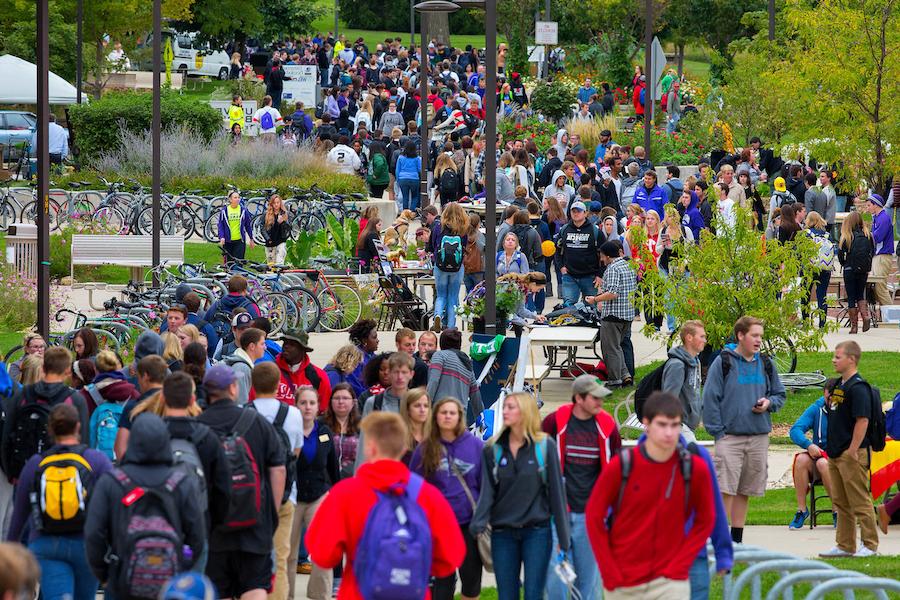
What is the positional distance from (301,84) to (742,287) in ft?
110

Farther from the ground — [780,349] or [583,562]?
[780,349]

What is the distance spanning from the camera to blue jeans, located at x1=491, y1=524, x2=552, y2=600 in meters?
9.16

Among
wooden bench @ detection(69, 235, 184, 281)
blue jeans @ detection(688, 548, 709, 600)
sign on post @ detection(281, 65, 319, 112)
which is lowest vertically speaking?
blue jeans @ detection(688, 548, 709, 600)

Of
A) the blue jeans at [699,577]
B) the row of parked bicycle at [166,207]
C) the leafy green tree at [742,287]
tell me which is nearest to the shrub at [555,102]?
the row of parked bicycle at [166,207]

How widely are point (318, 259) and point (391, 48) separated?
139ft

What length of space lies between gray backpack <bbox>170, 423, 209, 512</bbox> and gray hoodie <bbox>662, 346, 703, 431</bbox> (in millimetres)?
4384

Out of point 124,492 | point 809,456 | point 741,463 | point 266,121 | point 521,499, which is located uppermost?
point 266,121

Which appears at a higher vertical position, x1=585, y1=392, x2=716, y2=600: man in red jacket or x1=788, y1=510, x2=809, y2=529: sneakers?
x1=585, y1=392, x2=716, y2=600: man in red jacket

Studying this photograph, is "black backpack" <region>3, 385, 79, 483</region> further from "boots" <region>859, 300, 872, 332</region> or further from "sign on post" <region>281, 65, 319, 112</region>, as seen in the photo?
"sign on post" <region>281, 65, 319, 112</region>

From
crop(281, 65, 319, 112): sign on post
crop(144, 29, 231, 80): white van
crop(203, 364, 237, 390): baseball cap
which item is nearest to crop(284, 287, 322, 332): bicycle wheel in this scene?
crop(203, 364, 237, 390): baseball cap

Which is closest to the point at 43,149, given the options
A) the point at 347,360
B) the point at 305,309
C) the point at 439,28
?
the point at 347,360

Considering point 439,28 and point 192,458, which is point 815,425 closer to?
point 192,458

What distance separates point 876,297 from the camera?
940 inches

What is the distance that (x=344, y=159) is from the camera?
3478 centimetres
